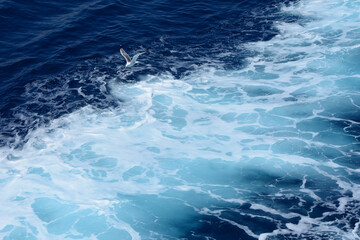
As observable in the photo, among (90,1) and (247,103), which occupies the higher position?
(90,1)

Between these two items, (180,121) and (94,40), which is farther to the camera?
(94,40)

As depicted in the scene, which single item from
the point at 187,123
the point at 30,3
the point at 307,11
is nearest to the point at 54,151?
the point at 187,123

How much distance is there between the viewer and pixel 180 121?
30.1 meters

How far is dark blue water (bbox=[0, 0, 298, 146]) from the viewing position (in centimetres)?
3203

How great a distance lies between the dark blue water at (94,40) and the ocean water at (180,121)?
132mm

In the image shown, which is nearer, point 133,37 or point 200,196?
point 200,196

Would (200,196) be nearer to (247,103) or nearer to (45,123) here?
(247,103)

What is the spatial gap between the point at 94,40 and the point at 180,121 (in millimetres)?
12988

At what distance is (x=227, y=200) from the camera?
23.6 meters

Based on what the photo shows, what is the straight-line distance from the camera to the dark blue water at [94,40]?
32.0m

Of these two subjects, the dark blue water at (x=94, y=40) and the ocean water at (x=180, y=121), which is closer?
the ocean water at (x=180, y=121)

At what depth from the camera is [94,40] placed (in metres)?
38.9

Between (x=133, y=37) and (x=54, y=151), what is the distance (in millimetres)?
15022

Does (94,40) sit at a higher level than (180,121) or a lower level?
higher
